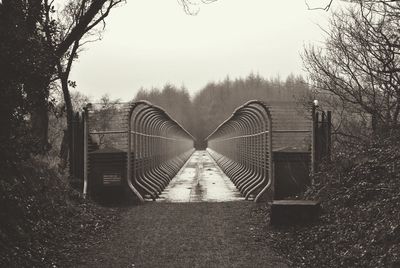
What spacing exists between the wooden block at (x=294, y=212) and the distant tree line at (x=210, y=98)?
65.0m

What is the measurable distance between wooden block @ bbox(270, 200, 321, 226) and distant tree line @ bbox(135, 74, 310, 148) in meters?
65.0

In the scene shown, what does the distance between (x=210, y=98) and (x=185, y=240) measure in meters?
91.3

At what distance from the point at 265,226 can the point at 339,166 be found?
8.21 feet

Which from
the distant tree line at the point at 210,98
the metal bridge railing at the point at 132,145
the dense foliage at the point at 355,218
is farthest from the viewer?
the distant tree line at the point at 210,98

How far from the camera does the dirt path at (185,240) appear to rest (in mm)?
6332

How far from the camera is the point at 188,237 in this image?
7812mm

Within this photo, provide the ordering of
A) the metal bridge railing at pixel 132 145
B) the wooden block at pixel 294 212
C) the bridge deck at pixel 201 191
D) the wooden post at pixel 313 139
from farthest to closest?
the bridge deck at pixel 201 191 → the metal bridge railing at pixel 132 145 → the wooden post at pixel 313 139 → the wooden block at pixel 294 212

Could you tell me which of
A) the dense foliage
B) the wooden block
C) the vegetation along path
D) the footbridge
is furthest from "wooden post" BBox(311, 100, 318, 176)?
the wooden block

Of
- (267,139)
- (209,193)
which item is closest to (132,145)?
(209,193)

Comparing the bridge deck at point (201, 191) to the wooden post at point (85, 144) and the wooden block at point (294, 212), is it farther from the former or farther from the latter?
the wooden block at point (294, 212)

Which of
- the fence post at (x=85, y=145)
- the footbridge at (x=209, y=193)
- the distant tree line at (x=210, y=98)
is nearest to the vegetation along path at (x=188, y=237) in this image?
the footbridge at (x=209, y=193)

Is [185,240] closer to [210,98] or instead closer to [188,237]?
[188,237]

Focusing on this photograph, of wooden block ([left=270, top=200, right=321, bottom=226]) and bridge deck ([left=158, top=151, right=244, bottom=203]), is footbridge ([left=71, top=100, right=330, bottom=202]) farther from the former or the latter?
wooden block ([left=270, top=200, right=321, bottom=226])

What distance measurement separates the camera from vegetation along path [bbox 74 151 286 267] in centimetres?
635
